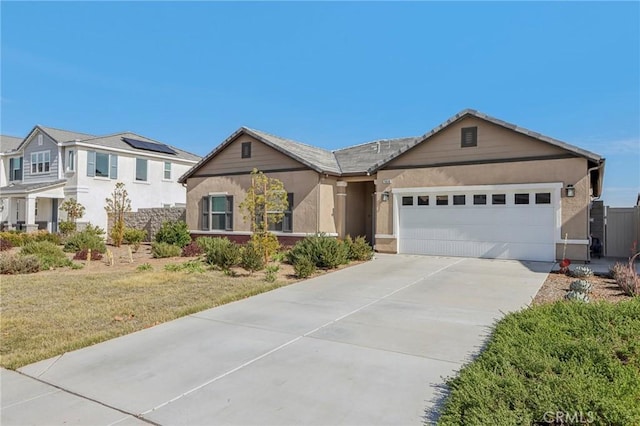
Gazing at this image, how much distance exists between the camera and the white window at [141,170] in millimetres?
28572

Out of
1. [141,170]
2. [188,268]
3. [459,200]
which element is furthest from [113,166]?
[459,200]

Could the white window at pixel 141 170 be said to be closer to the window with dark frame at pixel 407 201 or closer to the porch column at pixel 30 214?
the porch column at pixel 30 214

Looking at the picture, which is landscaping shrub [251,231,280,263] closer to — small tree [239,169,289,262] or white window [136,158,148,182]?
small tree [239,169,289,262]

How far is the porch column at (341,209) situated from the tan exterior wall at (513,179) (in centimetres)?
235

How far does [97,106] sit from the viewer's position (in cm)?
2567

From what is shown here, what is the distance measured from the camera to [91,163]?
26.3m

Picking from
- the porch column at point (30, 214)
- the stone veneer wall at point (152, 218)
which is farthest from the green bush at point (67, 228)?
the porch column at point (30, 214)

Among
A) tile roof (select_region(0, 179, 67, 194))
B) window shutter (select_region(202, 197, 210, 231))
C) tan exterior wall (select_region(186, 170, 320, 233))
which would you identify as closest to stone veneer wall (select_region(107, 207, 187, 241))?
tan exterior wall (select_region(186, 170, 320, 233))

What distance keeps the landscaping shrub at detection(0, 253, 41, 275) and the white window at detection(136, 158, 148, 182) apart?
17281 millimetres

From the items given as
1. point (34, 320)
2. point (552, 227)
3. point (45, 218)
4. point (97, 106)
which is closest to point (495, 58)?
point (552, 227)

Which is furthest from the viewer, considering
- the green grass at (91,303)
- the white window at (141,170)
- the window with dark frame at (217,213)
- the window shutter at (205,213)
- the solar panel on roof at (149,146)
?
the solar panel on roof at (149,146)

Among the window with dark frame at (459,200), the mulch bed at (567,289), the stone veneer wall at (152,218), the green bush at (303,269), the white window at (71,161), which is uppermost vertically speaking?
the white window at (71,161)

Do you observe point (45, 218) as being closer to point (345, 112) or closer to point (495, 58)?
point (345, 112)

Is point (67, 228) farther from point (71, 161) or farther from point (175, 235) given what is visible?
point (175, 235)
